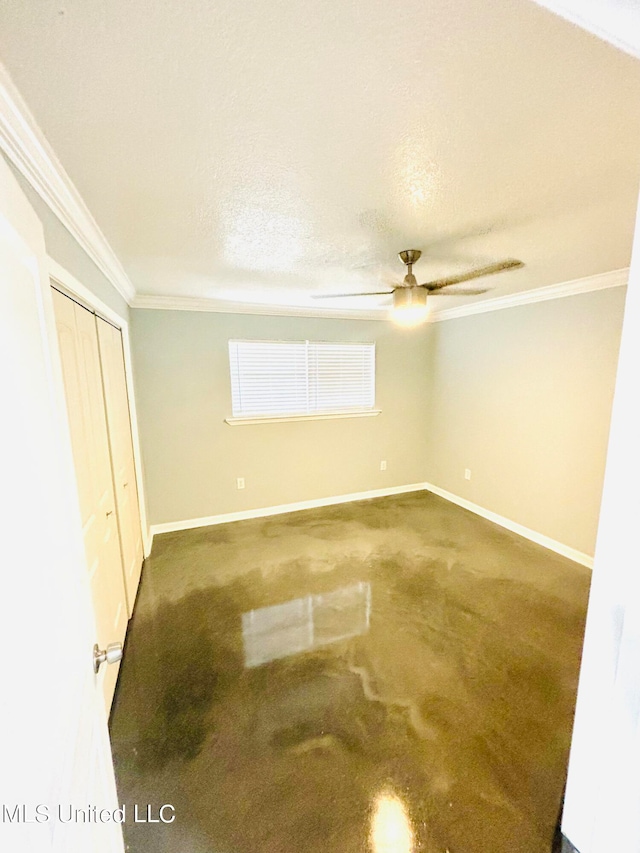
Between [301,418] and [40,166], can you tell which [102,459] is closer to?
[40,166]

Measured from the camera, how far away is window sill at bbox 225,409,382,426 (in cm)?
356

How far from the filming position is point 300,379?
12.5 ft

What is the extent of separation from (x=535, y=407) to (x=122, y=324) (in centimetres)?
358

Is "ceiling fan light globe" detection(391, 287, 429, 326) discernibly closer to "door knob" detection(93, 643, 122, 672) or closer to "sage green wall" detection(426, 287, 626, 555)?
"sage green wall" detection(426, 287, 626, 555)

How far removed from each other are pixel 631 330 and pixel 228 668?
7.43ft

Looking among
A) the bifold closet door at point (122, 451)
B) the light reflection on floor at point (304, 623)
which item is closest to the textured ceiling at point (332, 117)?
the bifold closet door at point (122, 451)

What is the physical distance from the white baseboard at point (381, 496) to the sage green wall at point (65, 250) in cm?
219

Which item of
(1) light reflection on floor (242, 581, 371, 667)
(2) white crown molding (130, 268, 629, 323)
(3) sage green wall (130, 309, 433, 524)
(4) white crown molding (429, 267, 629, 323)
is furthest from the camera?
(3) sage green wall (130, 309, 433, 524)

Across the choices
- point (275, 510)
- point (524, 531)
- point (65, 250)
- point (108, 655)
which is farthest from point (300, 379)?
point (108, 655)

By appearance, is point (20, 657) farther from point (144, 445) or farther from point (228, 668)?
point (144, 445)

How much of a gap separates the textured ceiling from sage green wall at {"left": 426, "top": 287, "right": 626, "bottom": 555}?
3.79ft

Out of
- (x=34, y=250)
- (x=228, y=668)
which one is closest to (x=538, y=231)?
(x=34, y=250)

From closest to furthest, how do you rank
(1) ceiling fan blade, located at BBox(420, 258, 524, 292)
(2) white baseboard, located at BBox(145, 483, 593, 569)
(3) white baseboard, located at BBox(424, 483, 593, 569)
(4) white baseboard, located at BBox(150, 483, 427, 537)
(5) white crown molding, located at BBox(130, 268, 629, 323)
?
(1) ceiling fan blade, located at BBox(420, 258, 524, 292) < (5) white crown molding, located at BBox(130, 268, 629, 323) < (3) white baseboard, located at BBox(424, 483, 593, 569) < (2) white baseboard, located at BBox(145, 483, 593, 569) < (4) white baseboard, located at BBox(150, 483, 427, 537)

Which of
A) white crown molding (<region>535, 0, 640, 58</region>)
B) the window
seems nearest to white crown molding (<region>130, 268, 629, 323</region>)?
the window
